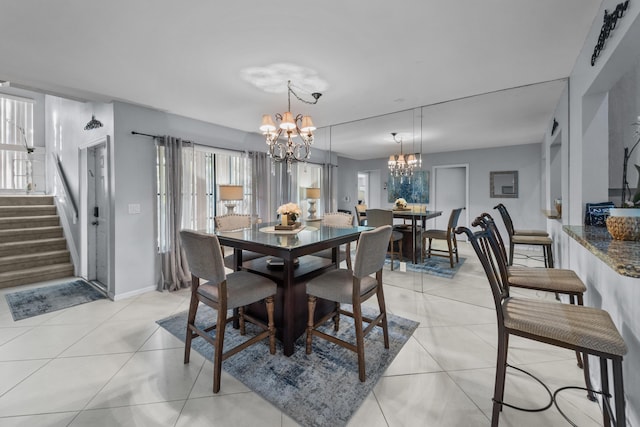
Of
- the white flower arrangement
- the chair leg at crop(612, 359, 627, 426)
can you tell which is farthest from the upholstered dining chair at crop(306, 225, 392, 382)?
the chair leg at crop(612, 359, 627, 426)

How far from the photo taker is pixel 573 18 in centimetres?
185

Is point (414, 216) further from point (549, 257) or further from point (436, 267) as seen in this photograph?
point (549, 257)

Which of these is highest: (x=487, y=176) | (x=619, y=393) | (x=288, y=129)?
(x=288, y=129)

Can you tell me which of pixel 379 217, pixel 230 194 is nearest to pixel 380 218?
pixel 379 217

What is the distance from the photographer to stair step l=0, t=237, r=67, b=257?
13.5 feet

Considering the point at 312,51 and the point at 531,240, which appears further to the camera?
the point at 531,240

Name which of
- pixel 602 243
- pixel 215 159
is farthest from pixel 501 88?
pixel 215 159

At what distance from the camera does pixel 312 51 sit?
2215 mm

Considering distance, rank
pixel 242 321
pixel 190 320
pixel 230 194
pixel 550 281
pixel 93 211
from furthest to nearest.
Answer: pixel 230 194 < pixel 93 211 < pixel 242 321 < pixel 190 320 < pixel 550 281

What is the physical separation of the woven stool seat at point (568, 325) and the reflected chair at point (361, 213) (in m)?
2.84

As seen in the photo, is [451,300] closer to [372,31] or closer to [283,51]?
[372,31]

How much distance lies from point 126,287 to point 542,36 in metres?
4.97

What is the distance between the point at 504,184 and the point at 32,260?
8226 mm

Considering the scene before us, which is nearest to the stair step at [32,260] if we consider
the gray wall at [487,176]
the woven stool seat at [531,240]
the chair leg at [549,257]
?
the gray wall at [487,176]
